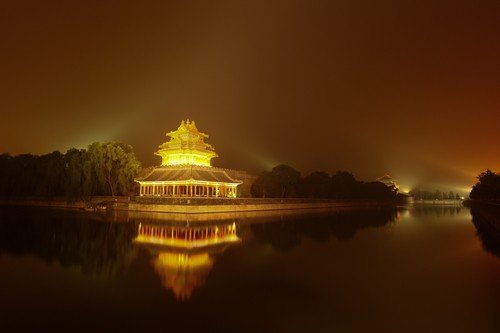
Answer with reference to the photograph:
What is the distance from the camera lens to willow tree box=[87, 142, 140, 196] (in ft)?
148

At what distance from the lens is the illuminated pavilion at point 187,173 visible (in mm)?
45938

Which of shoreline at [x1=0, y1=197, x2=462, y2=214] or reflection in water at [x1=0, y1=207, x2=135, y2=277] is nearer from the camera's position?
reflection in water at [x1=0, y1=207, x2=135, y2=277]

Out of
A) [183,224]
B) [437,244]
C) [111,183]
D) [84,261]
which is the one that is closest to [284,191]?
[111,183]

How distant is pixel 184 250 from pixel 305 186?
50678 mm

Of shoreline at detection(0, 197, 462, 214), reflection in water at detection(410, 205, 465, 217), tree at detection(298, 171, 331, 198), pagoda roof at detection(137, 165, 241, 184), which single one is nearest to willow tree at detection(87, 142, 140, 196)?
shoreline at detection(0, 197, 462, 214)

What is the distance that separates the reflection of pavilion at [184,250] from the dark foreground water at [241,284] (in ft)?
0.18

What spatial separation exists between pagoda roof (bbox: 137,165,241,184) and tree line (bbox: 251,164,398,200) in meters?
11.8

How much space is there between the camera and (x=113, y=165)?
46.0 m

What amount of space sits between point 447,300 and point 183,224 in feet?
67.4

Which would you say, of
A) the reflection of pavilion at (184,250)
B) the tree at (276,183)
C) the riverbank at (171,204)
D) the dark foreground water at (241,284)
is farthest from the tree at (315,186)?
the dark foreground water at (241,284)

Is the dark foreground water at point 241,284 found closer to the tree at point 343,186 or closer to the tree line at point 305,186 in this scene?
the tree line at point 305,186

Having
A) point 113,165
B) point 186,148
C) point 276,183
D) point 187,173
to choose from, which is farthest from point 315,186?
point 113,165

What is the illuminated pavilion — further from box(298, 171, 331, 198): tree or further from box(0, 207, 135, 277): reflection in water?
box(0, 207, 135, 277): reflection in water

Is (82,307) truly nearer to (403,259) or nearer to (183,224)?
(403,259)
